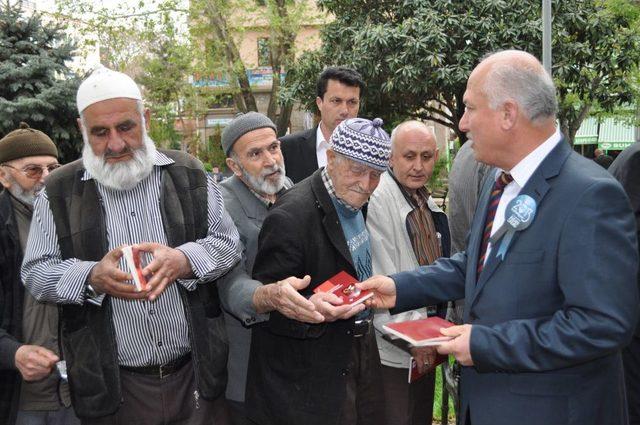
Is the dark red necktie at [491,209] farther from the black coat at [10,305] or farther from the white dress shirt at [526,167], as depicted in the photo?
the black coat at [10,305]

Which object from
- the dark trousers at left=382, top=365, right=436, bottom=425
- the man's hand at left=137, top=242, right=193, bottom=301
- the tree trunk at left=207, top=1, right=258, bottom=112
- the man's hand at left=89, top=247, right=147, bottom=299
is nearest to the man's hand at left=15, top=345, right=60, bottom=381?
the man's hand at left=89, top=247, right=147, bottom=299

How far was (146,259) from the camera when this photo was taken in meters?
3.05

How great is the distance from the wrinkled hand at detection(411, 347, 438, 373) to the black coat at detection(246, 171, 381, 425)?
40 cm

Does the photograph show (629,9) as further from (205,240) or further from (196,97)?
(196,97)

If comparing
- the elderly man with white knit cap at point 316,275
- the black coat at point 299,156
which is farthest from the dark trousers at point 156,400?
the black coat at point 299,156

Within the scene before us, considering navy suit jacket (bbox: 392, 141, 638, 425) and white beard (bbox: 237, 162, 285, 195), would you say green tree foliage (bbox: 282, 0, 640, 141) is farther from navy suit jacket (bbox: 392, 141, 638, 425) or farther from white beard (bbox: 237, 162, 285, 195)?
navy suit jacket (bbox: 392, 141, 638, 425)

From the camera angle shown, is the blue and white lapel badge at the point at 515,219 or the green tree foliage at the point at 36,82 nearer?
the blue and white lapel badge at the point at 515,219

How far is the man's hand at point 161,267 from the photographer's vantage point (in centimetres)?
274

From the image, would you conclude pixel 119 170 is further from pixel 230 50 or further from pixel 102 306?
pixel 230 50

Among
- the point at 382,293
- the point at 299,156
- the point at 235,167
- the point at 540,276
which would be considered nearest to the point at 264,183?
the point at 235,167

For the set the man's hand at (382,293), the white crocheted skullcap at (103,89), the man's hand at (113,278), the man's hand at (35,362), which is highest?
the white crocheted skullcap at (103,89)

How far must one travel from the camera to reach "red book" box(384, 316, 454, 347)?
2.51 metres

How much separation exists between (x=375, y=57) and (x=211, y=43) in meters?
11.4

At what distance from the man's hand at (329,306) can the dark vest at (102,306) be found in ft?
2.09
